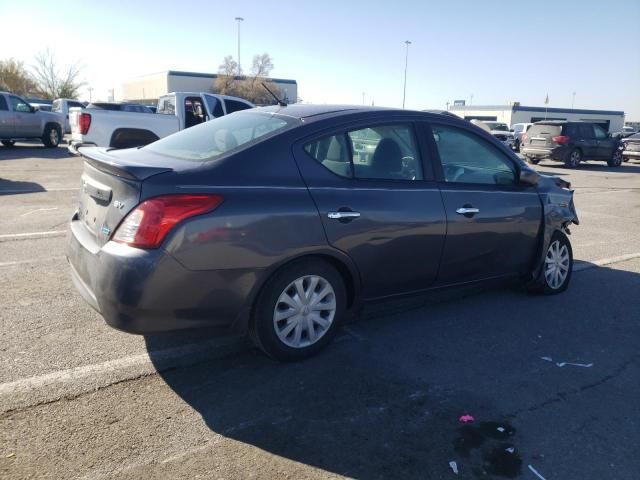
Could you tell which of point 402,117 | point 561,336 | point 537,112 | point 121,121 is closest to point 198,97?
point 121,121

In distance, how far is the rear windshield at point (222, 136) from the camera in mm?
3467

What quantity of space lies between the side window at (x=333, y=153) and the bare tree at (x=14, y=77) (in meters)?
57.6

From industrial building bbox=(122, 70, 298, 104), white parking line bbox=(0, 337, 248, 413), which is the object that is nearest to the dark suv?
white parking line bbox=(0, 337, 248, 413)

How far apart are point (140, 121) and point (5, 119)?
9.38 metres

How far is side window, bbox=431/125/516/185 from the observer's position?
4184 mm

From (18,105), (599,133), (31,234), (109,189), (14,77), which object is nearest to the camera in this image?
(109,189)

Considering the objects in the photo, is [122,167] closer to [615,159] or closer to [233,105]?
[233,105]

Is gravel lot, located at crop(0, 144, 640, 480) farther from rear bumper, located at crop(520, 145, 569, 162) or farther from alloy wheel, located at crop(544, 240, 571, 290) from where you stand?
rear bumper, located at crop(520, 145, 569, 162)

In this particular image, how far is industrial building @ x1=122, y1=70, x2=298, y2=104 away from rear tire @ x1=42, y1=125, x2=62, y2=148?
42.8 meters

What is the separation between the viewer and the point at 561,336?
4227 mm

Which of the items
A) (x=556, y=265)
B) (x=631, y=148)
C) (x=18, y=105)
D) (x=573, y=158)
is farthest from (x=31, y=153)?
A: (x=631, y=148)

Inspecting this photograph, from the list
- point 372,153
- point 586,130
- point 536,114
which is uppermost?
point 536,114

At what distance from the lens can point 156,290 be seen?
2.93 meters

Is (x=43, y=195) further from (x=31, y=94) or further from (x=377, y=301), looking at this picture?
(x=31, y=94)
